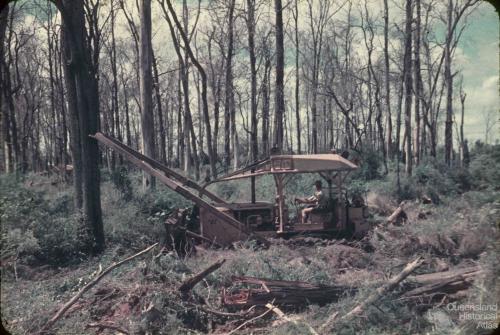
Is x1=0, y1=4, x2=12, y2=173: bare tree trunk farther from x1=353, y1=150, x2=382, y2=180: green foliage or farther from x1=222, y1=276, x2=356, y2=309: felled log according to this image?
x1=353, y1=150, x2=382, y2=180: green foliage

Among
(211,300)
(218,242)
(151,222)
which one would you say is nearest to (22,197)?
(151,222)

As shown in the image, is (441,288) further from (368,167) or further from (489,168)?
(368,167)

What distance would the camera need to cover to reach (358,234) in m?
11.3

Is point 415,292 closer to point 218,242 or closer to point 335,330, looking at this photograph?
point 335,330

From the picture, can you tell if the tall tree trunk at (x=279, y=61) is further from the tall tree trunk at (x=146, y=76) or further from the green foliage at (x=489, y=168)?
the green foliage at (x=489, y=168)

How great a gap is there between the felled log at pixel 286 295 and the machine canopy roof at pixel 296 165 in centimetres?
395

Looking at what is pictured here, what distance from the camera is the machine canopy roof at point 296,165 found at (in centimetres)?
1095

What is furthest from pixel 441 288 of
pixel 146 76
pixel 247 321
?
pixel 146 76

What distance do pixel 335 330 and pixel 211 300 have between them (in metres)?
2.17

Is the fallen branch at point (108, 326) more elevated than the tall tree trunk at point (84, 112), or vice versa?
the tall tree trunk at point (84, 112)

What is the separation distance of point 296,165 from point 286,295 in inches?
173

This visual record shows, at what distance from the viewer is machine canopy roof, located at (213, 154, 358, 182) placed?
35.9 feet

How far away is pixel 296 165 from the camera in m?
11.0

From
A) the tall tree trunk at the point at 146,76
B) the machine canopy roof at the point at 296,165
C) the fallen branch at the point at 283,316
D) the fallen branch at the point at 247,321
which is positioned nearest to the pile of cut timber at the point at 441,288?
the fallen branch at the point at 283,316
